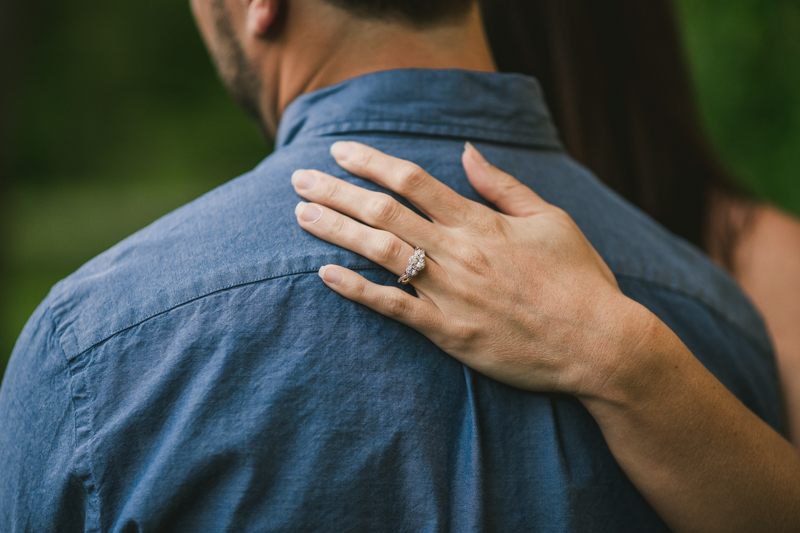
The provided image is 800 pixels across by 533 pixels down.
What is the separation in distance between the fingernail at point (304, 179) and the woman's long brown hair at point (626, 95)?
1192 mm

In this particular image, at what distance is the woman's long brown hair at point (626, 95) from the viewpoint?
1846 mm

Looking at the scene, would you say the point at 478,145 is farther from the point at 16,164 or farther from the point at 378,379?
the point at 16,164

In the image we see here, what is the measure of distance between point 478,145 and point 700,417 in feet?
1.81

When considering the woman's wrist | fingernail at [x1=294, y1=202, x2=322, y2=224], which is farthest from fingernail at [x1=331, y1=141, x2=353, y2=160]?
the woman's wrist

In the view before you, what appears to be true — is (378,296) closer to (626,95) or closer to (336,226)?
(336,226)

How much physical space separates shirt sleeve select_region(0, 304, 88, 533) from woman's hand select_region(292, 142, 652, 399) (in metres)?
0.38

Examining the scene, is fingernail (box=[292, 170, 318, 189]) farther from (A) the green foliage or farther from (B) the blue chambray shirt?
(A) the green foliage

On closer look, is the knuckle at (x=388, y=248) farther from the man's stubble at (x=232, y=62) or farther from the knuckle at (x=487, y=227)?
the man's stubble at (x=232, y=62)

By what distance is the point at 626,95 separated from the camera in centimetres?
191

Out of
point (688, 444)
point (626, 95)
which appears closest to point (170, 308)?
point (688, 444)

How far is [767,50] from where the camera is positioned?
9.18 feet

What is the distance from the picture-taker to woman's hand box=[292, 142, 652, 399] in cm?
84

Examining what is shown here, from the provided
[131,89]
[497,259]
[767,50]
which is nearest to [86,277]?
[497,259]

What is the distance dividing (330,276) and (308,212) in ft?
0.34
